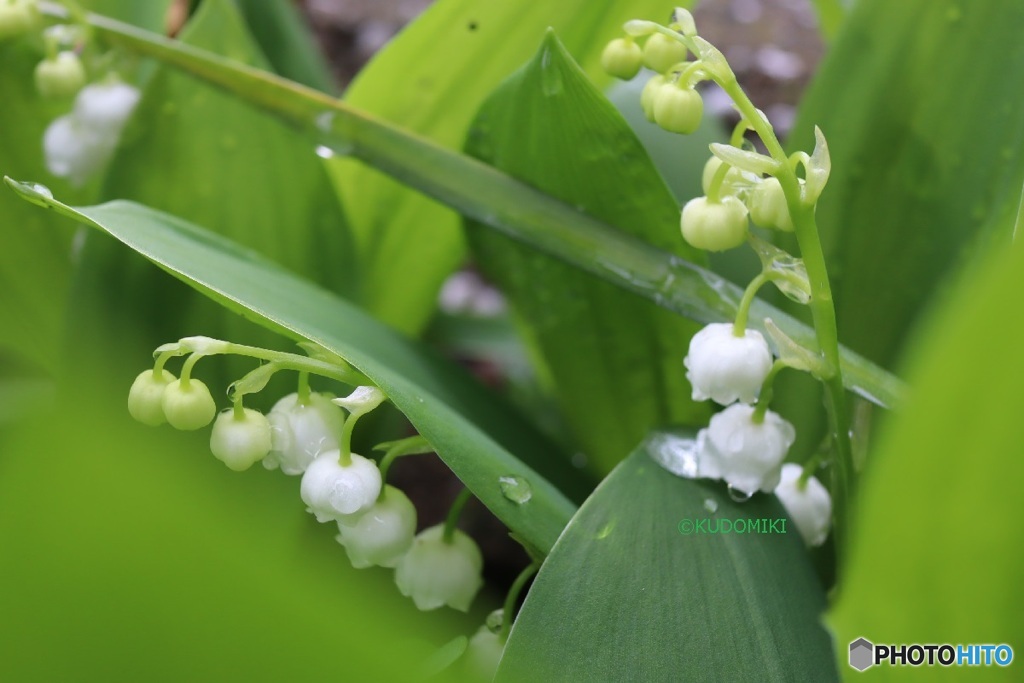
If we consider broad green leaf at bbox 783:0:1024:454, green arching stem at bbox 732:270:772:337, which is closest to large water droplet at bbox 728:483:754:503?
green arching stem at bbox 732:270:772:337

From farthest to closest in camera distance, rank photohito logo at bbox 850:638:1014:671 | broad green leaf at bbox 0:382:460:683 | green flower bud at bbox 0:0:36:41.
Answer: green flower bud at bbox 0:0:36:41, photohito logo at bbox 850:638:1014:671, broad green leaf at bbox 0:382:460:683

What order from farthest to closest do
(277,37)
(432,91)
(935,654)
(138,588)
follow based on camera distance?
(277,37) < (432,91) < (935,654) < (138,588)

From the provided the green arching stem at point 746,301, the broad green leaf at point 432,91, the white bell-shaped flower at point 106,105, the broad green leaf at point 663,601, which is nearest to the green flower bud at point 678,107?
the green arching stem at point 746,301

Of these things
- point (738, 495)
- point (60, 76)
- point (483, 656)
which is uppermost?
point (60, 76)

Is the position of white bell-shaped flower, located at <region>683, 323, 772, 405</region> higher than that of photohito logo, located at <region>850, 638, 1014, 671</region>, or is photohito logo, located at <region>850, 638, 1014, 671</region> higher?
white bell-shaped flower, located at <region>683, 323, 772, 405</region>

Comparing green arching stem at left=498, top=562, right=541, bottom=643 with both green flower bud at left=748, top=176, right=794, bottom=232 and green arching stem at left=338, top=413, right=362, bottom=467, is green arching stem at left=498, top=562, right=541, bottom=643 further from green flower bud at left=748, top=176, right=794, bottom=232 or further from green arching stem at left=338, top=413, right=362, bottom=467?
green flower bud at left=748, top=176, right=794, bottom=232

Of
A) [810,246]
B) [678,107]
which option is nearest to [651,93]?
[678,107]

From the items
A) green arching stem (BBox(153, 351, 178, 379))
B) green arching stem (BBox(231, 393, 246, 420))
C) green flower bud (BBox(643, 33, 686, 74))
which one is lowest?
green arching stem (BBox(231, 393, 246, 420))

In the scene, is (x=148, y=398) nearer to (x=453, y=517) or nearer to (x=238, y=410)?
(x=238, y=410)
